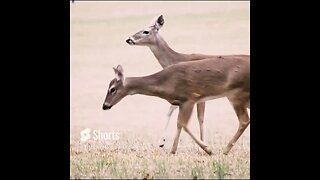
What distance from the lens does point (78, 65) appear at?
6.46 metres

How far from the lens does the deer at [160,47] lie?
6.44m

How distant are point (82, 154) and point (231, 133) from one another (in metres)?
1.26

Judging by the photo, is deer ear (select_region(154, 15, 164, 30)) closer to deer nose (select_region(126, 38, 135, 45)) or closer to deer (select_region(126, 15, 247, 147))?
deer (select_region(126, 15, 247, 147))

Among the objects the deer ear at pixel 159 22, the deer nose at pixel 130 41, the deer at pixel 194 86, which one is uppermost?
the deer ear at pixel 159 22

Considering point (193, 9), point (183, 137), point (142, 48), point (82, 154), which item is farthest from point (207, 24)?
point (82, 154)

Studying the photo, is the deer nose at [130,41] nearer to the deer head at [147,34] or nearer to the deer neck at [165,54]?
the deer head at [147,34]

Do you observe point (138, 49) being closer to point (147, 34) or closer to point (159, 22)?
point (147, 34)

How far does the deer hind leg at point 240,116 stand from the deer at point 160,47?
351 mm

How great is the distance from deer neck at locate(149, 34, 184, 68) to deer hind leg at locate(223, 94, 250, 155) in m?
0.71

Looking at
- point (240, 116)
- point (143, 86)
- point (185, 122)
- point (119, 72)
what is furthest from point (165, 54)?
point (240, 116)

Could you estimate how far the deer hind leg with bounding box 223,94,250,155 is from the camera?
6.12m

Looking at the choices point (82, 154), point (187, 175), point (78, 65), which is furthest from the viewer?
point (78, 65)

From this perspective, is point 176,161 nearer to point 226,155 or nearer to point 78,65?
point 226,155

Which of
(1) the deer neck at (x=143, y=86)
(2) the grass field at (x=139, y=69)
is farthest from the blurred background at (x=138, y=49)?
(1) the deer neck at (x=143, y=86)
